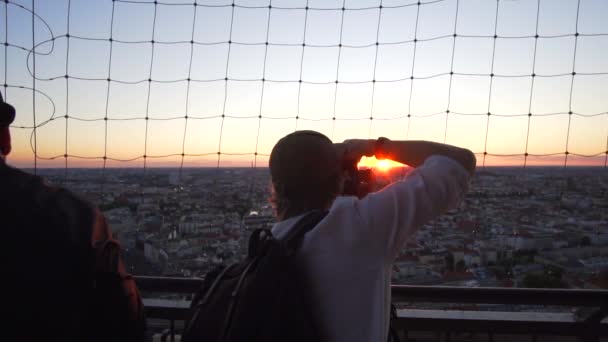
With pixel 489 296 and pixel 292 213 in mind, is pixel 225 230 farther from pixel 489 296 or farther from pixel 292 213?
pixel 292 213

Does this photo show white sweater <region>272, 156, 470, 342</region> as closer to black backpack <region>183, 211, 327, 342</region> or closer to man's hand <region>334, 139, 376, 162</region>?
black backpack <region>183, 211, 327, 342</region>

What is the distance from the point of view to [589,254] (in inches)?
98.7

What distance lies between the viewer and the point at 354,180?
1334 mm

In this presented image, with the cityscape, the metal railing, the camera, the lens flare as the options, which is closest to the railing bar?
the metal railing

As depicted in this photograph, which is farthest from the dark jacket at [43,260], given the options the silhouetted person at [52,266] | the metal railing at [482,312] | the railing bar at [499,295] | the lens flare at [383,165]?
the railing bar at [499,295]

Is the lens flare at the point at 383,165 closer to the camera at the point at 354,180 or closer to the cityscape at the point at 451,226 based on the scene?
the camera at the point at 354,180

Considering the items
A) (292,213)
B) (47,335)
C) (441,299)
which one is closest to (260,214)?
Answer: (441,299)

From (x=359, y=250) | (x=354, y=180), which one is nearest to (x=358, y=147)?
(x=354, y=180)

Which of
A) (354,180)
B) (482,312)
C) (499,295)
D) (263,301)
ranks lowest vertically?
(482,312)

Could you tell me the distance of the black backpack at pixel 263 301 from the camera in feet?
3.52

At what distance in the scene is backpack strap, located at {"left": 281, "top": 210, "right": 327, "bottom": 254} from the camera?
113cm

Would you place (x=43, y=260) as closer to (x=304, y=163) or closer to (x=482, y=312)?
(x=304, y=163)

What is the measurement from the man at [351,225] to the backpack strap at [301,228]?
14 mm

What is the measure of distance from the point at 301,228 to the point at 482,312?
137cm
